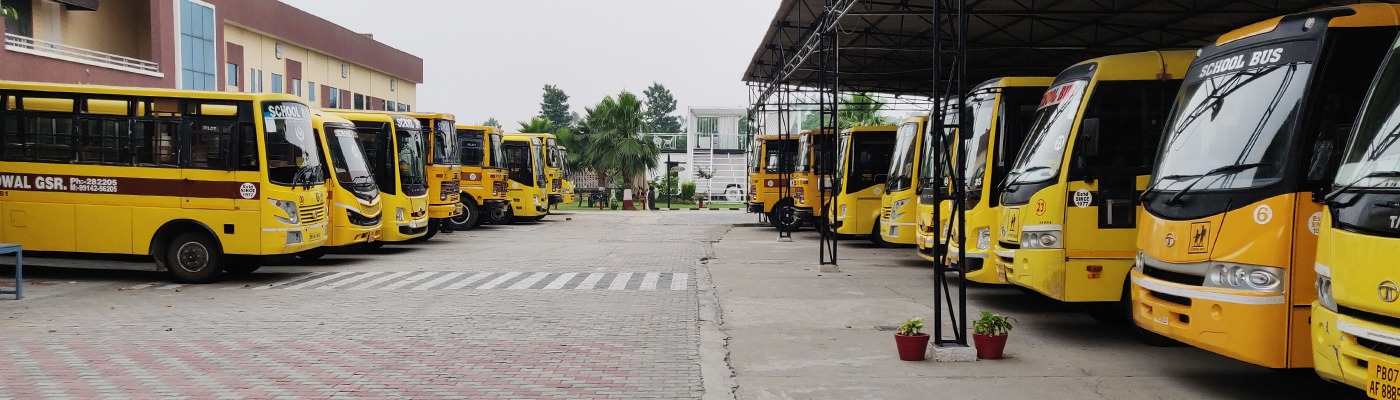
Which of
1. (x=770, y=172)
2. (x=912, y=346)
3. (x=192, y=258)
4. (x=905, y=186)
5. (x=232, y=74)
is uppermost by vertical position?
(x=232, y=74)

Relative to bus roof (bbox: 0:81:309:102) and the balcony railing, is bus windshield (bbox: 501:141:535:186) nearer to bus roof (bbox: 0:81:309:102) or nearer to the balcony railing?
the balcony railing

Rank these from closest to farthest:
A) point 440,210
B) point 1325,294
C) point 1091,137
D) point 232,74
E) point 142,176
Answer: point 1325,294, point 1091,137, point 142,176, point 440,210, point 232,74

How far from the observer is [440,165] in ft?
78.3

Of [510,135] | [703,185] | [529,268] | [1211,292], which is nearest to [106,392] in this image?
[1211,292]

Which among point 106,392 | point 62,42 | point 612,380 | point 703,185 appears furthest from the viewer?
point 703,185

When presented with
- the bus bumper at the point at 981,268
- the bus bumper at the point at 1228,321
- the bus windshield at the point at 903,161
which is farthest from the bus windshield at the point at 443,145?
the bus bumper at the point at 1228,321

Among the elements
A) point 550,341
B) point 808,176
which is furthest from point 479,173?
point 550,341

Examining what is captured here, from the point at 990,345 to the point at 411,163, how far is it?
48.7 ft

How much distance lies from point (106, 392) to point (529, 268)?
10.3m

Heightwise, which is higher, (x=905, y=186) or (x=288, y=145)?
(x=288, y=145)

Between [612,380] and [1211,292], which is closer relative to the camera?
[1211,292]

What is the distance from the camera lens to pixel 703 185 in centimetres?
6328

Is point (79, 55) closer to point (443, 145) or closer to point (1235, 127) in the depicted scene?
point (443, 145)

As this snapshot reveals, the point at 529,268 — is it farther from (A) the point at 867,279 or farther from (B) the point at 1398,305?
(B) the point at 1398,305
